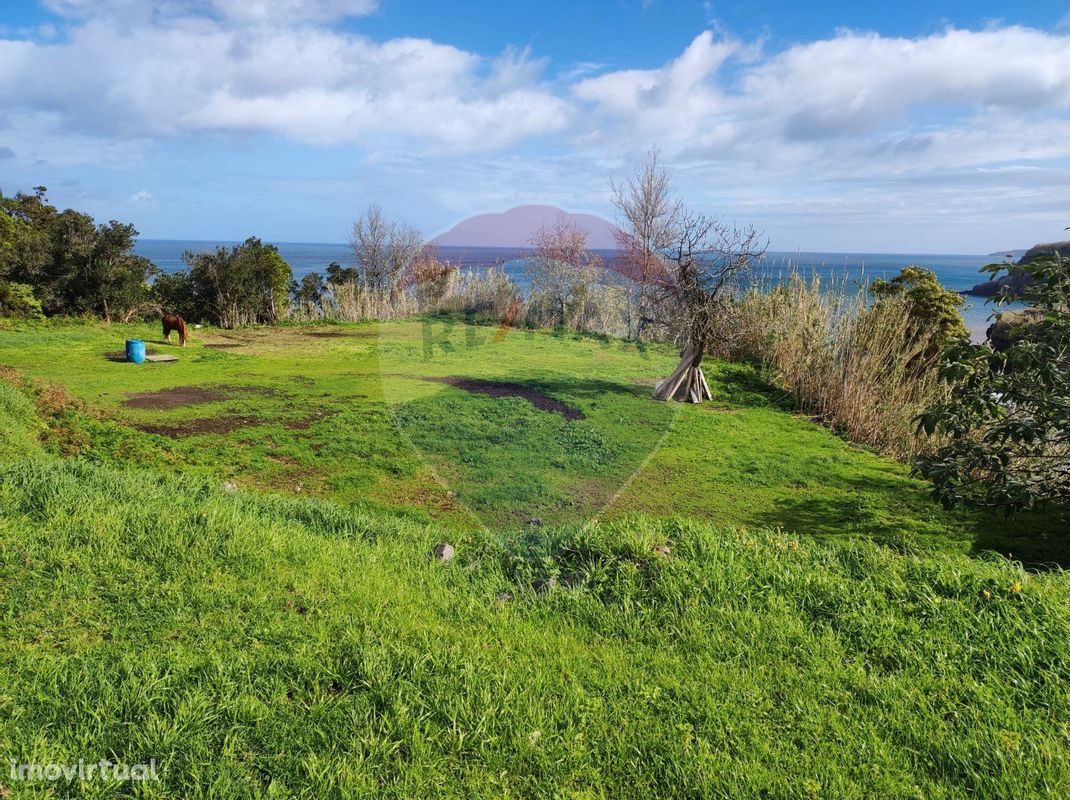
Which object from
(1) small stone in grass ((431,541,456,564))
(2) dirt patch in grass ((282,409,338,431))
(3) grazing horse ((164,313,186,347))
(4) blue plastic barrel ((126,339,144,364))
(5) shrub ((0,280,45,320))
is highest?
(5) shrub ((0,280,45,320))

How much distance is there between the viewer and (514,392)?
3.98 meters

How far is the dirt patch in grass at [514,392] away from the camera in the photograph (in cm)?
386

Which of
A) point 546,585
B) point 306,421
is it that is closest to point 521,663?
point 546,585

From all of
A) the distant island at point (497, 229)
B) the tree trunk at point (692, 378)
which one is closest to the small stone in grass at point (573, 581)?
the distant island at point (497, 229)

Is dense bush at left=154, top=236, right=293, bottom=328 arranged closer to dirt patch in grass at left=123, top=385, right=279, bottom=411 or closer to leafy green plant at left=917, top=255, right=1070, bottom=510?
dirt patch in grass at left=123, top=385, right=279, bottom=411

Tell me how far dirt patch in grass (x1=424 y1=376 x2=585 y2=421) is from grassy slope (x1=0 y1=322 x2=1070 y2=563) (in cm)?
6

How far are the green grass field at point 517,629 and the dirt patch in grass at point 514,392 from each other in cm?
4

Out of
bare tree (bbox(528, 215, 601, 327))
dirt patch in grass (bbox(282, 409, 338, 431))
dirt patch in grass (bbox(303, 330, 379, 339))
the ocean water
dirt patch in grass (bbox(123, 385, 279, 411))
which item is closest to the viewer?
the ocean water

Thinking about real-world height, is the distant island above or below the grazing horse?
above

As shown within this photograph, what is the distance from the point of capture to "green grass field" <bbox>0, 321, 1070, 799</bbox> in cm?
220

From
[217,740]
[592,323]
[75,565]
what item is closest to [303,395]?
[592,323]

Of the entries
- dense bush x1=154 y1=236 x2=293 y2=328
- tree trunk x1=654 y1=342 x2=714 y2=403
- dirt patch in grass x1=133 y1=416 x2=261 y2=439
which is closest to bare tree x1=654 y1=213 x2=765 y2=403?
tree trunk x1=654 y1=342 x2=714 y2=403

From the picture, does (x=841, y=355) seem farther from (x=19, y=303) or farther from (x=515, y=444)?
(x=19, y=303)

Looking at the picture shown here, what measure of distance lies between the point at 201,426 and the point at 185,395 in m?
1.81
